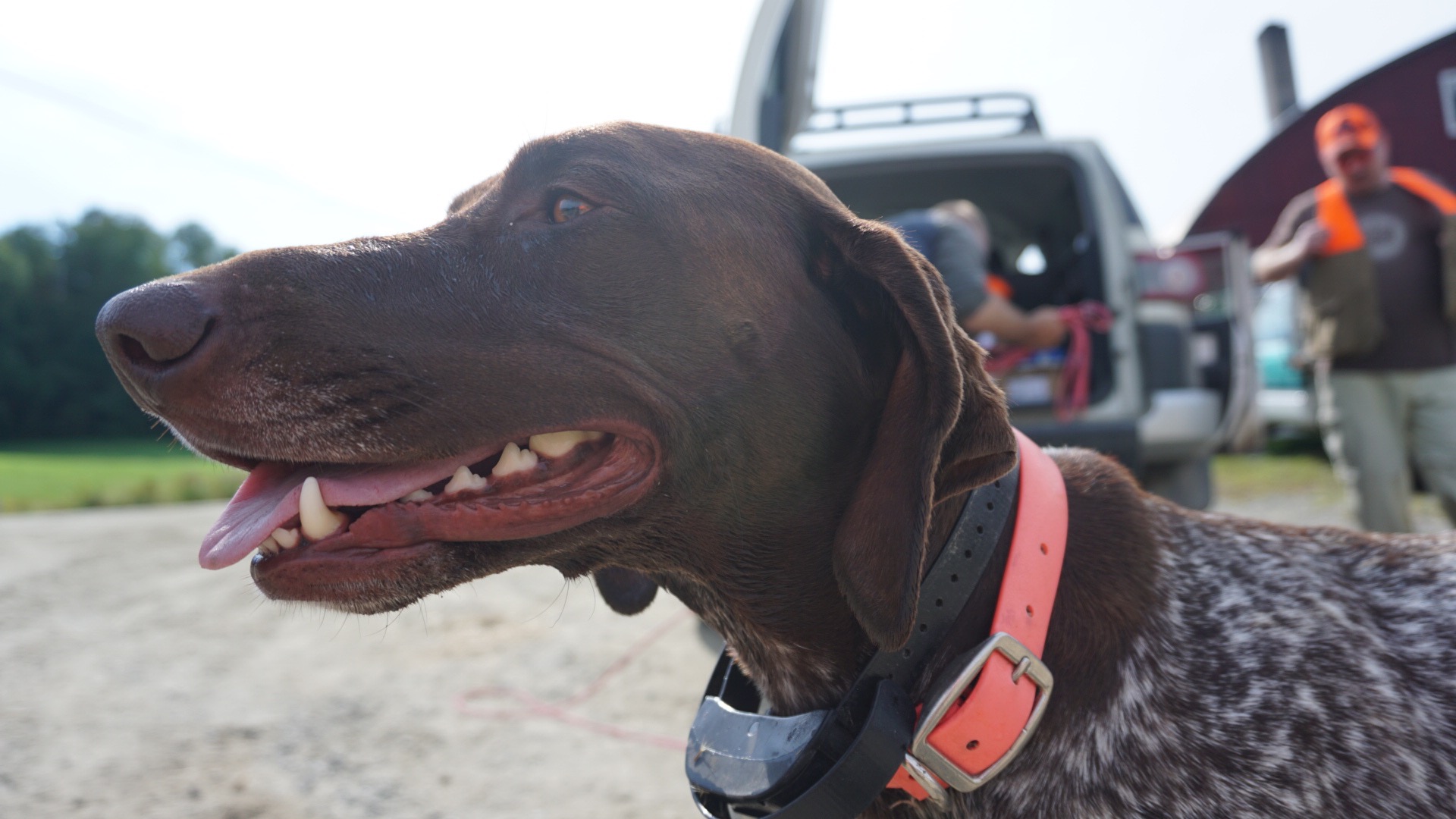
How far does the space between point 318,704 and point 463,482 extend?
2886mm

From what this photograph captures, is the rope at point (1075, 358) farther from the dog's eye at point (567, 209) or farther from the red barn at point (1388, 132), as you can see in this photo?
the red barn at point (1388, 132)

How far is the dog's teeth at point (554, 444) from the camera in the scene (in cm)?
163

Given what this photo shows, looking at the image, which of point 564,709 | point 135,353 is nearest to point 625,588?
point 135,353

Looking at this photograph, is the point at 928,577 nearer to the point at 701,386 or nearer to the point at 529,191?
the point at 701,386

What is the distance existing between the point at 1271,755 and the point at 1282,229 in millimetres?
4684

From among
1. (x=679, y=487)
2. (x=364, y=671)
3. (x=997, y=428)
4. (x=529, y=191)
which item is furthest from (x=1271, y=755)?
(x=364, y=671)

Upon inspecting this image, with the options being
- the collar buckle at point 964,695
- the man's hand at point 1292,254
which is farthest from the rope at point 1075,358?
the collar buckle at point 964,695

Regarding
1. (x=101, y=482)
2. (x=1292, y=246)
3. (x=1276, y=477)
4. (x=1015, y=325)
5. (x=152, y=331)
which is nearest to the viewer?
(x=152, y=331)

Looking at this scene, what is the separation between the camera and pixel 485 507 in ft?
5.02

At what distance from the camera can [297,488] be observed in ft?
5.05

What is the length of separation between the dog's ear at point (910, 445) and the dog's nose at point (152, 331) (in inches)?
43.6

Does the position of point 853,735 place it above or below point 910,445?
below

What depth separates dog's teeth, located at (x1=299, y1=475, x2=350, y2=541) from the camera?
1486mm

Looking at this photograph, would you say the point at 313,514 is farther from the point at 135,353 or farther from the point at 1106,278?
the point at 1106,278
